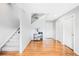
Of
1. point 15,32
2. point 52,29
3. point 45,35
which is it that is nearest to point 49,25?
point 52,29

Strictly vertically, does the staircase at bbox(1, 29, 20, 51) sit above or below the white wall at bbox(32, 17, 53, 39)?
below

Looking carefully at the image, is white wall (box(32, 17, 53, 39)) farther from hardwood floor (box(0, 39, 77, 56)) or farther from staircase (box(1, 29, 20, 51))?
staircase (box(1, 29, 20, 51))

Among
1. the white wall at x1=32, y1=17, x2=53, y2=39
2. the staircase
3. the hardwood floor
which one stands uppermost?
the white wall at x1=32, y1=17, x2=53, y2=39

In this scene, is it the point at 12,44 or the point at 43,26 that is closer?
the point at 12,44

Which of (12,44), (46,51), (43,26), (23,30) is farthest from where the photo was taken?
(43,26)

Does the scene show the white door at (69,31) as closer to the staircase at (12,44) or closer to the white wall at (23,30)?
the white wall at (23,30)

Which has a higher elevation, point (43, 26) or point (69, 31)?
point (43, 26)

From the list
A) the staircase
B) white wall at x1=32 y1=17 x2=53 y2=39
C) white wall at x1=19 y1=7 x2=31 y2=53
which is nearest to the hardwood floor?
white wall at x1=19 y1=7 x2=31 y2=53

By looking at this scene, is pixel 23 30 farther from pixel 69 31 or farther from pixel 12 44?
pixel 69 31

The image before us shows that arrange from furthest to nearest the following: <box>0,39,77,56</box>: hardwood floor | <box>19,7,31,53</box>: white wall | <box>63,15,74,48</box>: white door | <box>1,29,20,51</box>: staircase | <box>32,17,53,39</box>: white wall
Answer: <box>32,17,53,39</box>: white wall < <box>63,15,74,48</box>: white door < <box>1,29,20,51</box>: staircase < <box>19,7,31,53</box>: white wall < <box>0,39,77,56</box>: hardwood floor

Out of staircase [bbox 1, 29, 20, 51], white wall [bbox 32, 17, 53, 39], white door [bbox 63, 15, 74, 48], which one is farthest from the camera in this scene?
white wall [bbox 32, 17, 53, 39]

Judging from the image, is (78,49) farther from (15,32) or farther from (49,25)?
(49,25)

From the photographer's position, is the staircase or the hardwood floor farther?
the staircase

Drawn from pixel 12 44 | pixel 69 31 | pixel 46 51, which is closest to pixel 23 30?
pixel 12 44
